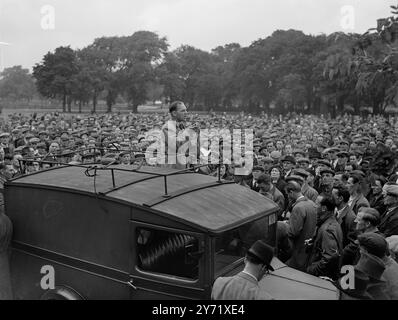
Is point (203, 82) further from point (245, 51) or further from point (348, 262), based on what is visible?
point (348, 262)

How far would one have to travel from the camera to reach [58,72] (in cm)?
6412

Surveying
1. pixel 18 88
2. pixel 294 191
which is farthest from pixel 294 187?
pixel 18 88

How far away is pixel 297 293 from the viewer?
427 centimetres

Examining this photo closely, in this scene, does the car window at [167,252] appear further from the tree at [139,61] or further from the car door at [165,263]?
the tree at [139,61]

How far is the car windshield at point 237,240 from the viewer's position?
4141 mm

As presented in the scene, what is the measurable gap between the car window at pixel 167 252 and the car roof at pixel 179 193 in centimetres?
21

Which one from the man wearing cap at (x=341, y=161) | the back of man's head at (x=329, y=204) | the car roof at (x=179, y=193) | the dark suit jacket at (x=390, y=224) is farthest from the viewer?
the man wearing cap at (x=341, y=161)

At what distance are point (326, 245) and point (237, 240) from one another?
164 cm

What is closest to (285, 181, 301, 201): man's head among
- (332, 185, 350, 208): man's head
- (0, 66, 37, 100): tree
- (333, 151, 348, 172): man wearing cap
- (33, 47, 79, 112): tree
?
(332, 185, 350, 208): man's head

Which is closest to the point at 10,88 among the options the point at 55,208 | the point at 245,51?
the point at 245,51

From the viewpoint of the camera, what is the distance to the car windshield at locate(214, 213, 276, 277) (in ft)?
13.6

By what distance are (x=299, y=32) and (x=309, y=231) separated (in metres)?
64.8

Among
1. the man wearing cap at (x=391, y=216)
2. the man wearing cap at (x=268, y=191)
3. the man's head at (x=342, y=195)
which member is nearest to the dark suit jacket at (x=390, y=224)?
the man wearing cap at (x=391, y=216)

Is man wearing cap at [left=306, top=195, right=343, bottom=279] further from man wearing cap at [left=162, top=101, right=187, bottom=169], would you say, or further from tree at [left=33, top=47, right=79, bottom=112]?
tree at [left=33, top=47, right=79, bottom=112]
